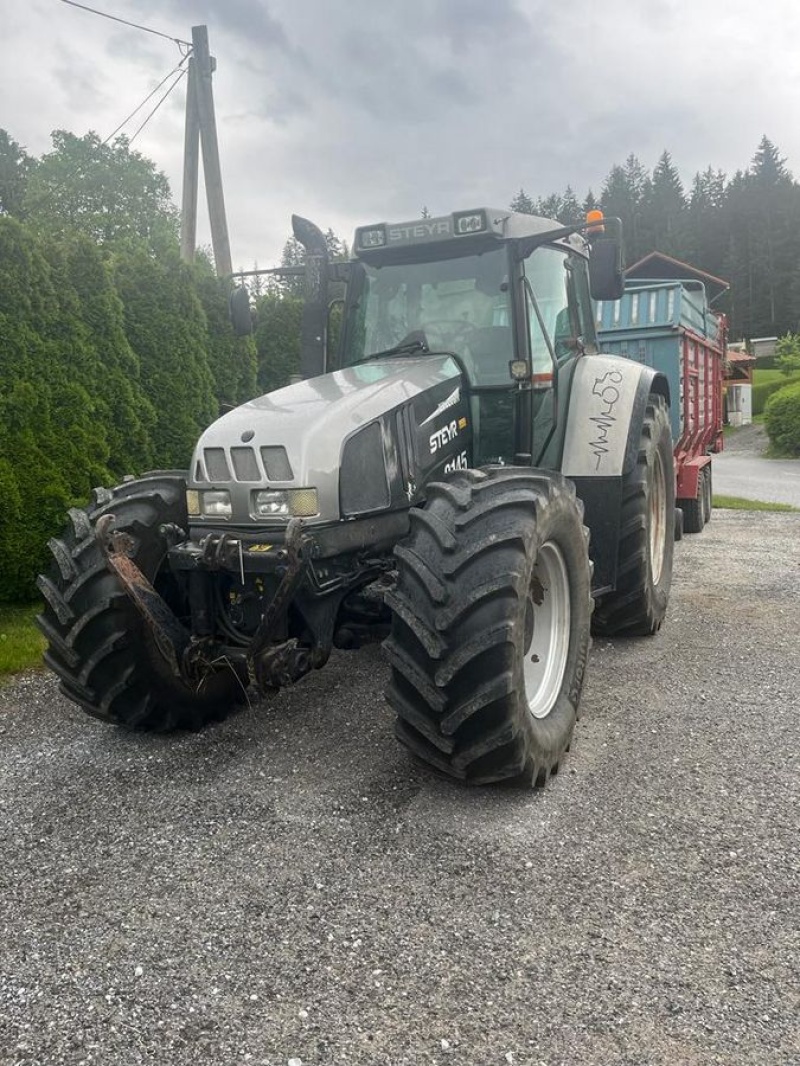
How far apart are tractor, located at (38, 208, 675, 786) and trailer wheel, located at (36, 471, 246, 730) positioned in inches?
0.4

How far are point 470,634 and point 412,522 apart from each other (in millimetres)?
542

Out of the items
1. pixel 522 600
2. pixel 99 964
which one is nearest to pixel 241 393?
pixel 522 600

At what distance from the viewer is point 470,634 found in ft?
10.5

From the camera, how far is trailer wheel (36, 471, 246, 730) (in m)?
3.84

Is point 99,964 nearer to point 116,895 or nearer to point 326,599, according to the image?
point 116,895

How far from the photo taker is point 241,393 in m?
9.55

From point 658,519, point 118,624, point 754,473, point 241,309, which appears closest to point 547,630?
point 118,624

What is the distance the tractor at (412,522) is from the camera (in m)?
3.28

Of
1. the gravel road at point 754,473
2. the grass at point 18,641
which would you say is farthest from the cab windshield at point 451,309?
the gravel road at point 754,473

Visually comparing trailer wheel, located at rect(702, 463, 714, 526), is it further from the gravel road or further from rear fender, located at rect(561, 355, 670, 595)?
rear fender, located at rect(561, 355, 670, 595)

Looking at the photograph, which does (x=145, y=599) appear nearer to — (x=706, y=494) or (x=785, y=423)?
(x=706, y=494)

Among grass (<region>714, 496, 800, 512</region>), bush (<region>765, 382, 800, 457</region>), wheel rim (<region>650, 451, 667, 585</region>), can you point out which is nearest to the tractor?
wheel rim (<region>650, 451, 667, 585</region>)

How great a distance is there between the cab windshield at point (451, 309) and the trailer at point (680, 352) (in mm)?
4291

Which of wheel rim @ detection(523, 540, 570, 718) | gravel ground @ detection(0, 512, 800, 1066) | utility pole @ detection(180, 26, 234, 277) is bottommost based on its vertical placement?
gravel ground @ detection(0, 512, 800, 1066)
